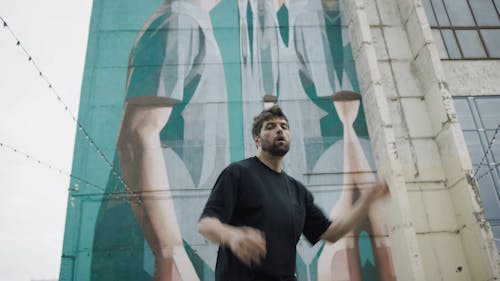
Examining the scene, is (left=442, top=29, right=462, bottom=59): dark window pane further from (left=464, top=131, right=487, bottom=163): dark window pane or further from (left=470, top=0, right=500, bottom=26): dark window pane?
(left=464, top=131, right=487, bottom=163): dark window pane

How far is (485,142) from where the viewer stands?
7.56 m

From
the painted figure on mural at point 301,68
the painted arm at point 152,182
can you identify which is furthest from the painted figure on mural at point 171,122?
the painted figure on mural at point 301,68

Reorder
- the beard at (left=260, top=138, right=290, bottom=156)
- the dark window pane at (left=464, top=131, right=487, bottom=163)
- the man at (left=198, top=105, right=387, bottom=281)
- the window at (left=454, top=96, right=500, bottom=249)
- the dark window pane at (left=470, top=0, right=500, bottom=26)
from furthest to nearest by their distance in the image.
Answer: the dark window pane at (left=470, top=0, right=500, bottom=26) < the dark window pane at (left=464, top=131, right=487, bottom=163) < the window at (left=454, top=96, right=500, bottom=249) < the beard at (left=260, top=138, right=290, bottom=156) < the man at (left=198, top=105, right=387, bottom=281)

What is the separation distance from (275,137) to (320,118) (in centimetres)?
548

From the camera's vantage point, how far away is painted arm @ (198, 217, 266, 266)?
146 centimetres

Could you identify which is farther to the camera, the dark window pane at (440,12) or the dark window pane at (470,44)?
the dark window pane at (440,12)

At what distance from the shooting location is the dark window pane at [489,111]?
25.4 feet

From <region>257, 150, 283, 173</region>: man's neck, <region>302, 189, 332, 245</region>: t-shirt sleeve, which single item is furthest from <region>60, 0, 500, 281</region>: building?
<region>257, 150, 283, 173</region>: man's neck

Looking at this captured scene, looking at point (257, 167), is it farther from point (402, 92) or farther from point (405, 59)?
point (405, 59)

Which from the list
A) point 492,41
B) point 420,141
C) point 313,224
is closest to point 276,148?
point 313,224

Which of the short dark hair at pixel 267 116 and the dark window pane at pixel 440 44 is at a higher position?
the dark window pane at pixel 440 44

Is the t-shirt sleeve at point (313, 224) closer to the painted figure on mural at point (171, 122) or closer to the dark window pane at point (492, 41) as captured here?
the painted figure on mural at point (171, 122)

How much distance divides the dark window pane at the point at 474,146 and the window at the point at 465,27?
2.07 metres

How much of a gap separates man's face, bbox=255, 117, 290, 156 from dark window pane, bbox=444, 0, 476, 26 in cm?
892
